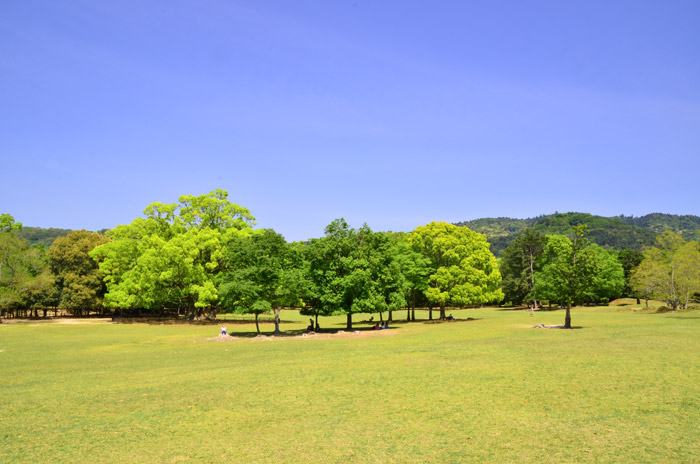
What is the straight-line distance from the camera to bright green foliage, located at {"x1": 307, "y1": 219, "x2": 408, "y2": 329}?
5056 cm

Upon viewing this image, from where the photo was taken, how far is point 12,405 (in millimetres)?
18625

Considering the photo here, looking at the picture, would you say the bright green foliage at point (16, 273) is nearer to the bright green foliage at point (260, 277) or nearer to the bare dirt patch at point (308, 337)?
the bright green foliage at point (260, 277)

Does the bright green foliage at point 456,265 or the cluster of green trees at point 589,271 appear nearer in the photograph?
the cluster of green trees at point 589,271

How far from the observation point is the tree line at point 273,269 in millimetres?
48406

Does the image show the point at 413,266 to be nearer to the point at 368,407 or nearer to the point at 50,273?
the point at 368,407

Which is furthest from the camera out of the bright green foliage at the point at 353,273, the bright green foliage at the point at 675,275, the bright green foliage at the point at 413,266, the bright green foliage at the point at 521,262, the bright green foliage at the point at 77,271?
the bright green foliage at the point at 521,262

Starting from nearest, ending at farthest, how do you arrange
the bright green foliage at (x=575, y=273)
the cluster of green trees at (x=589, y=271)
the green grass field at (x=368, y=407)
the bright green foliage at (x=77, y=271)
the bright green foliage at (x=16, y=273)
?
1. the green grass field at (x=368, y=407)
2. the bright green foliage at (x=575, y=273)
3. the cluster of green trees at (x=589, y=271)
4. the bright green foliage at (x=16, y=273)
5. the bright green foliage at (x=77, y=271)

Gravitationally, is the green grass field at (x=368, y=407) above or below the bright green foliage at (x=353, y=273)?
below

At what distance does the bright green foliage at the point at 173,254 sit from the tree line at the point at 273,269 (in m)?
0.17

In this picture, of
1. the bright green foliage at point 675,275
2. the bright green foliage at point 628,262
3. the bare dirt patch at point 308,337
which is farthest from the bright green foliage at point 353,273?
the bright green foliage at point 628,262

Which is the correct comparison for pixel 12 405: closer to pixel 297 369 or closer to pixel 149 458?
pixel 149 458

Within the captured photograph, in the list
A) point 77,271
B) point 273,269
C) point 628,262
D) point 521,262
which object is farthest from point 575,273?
point 628,262

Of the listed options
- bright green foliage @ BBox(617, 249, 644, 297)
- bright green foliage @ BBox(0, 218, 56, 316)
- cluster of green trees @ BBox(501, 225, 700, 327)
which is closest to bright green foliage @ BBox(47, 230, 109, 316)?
bright green foliage @ BBox(0, 218, 56, 316)

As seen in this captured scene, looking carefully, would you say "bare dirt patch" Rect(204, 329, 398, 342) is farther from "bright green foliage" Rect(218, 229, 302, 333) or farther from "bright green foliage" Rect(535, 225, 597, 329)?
"bright green foliage" Rect(535, 225, 597, 329)
